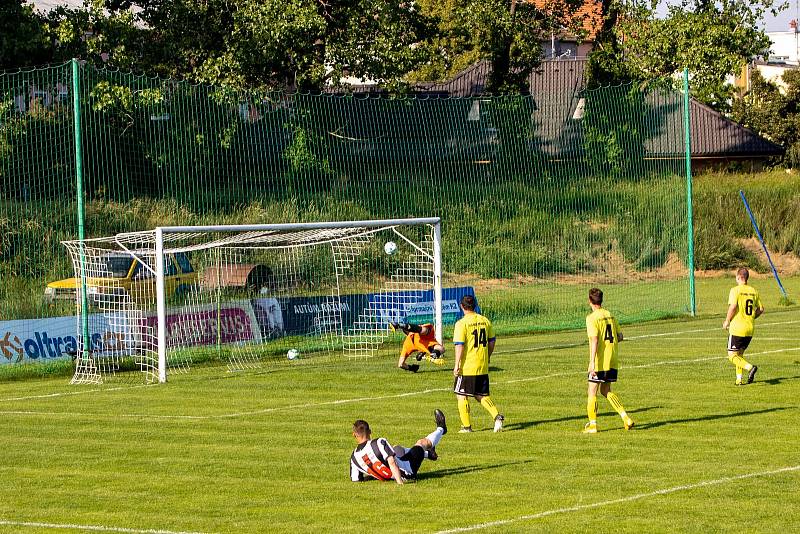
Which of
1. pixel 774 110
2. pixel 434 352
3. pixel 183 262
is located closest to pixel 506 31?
pixel 183 262

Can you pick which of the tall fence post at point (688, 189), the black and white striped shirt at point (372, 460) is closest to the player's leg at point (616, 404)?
the black and white striped shirt at point (372, 460)

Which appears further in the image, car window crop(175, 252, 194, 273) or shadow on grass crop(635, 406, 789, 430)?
car window crop(175, 252, 194, 273)

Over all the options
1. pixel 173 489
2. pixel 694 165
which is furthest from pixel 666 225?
pixel 694 165

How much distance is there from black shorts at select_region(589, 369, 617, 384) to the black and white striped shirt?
375 cm

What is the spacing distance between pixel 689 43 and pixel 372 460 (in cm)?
3848

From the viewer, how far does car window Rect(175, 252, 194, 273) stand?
84.6 ft

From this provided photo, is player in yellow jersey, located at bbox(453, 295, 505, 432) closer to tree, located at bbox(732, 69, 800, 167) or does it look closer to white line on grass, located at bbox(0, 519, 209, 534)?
white line on grass, located at bbox(0, 519, 209, 534)

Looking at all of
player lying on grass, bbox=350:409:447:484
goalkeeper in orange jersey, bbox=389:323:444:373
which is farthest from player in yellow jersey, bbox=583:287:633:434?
goalkeeper in orange jersey, bbox=389:323:444:373

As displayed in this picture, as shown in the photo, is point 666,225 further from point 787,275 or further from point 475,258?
point 787,275

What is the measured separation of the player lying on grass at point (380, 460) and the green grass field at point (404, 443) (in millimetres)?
193

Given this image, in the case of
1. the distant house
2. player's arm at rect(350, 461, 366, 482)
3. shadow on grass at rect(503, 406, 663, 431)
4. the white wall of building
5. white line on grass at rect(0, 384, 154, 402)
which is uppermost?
the white wall of building

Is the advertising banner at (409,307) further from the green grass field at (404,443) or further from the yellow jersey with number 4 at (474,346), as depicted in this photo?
the yellow jersey with number 4 at (474,346)

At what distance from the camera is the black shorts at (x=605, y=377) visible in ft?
51.6

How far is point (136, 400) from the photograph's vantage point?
65.6 ft
